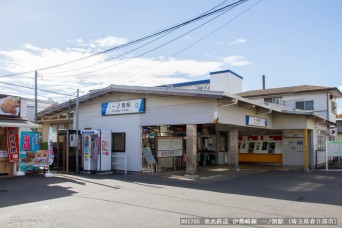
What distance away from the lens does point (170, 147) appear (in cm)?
1805

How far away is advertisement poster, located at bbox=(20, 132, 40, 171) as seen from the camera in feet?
52.1

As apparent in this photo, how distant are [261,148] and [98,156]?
41.7 feet

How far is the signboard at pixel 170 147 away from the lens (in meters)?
17.5

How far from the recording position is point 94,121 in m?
18.6

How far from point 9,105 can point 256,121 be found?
1229 cm

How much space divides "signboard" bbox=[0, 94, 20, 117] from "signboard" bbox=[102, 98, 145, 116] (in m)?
4.30

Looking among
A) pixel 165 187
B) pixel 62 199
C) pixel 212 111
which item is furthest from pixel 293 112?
pixel 62 199

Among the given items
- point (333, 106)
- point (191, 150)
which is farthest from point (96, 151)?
point (333, 106)

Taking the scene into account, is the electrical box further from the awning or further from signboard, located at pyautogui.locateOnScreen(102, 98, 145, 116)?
the awning

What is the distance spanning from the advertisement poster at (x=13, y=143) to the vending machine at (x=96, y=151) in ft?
9.71

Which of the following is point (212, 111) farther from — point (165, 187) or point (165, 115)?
point (165, 187)

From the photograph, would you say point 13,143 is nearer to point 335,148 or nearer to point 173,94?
point 173,94

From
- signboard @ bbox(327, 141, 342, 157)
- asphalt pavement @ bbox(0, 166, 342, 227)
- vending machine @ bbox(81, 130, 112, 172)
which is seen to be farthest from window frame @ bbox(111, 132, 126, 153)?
signboard @ bbox(327, 141, 342, 157)

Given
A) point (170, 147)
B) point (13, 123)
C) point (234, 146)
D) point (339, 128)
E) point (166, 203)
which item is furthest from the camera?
point (339, 128)
